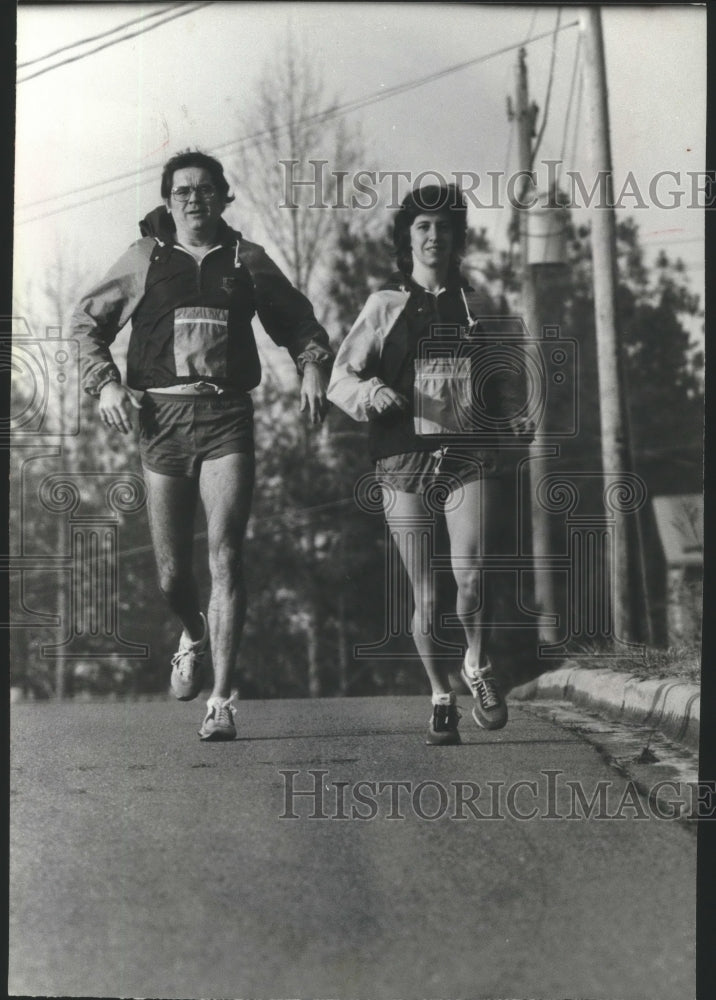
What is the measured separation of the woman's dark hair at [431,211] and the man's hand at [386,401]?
0.41m

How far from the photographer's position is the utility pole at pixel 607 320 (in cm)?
425

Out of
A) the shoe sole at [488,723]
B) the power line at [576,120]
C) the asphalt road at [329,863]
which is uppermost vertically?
the power line at [576,120]

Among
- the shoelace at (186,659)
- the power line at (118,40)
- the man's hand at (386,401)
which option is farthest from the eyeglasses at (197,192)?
the shoelace at (186,659)

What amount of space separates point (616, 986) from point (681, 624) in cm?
120

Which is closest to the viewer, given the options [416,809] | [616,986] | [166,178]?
[616,986]

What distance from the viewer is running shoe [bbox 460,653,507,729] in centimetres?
434

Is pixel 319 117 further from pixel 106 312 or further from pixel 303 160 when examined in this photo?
pixel 106 312

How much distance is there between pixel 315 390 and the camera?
14.3 ft

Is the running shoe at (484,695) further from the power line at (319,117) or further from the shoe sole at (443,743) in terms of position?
the power line at (319,117)

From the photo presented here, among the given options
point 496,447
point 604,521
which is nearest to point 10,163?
point 496,447

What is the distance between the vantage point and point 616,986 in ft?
12.0

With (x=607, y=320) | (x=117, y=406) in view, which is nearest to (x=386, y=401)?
(x=607, y=320)

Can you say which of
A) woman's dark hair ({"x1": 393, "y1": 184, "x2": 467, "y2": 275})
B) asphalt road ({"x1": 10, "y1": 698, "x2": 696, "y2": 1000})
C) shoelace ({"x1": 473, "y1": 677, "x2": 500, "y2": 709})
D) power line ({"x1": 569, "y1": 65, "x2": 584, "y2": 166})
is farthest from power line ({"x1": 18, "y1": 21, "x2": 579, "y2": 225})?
shoelace ({"x1": 473, "y1": 677, "x2": 500, "y2": 709})

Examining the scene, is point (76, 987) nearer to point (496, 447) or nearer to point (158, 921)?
point (158, 921)
